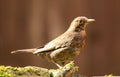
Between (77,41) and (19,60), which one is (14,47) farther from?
(77,41)

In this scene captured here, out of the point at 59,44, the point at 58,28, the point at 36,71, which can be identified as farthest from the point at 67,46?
the point at 58,28

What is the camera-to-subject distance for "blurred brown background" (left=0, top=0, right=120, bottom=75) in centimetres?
528

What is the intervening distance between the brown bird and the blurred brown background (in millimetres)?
2023

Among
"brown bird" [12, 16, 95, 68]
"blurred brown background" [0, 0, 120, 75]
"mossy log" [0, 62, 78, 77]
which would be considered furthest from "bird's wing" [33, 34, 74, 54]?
"blurred brown background" [0, 0, 120, 75]

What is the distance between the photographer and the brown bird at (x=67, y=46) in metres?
3.16

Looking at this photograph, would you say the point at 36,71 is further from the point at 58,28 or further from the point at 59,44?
the point at 58,28

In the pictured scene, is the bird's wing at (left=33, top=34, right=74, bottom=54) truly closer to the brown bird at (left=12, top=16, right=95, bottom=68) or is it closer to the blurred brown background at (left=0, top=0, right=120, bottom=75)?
the brown bird at (left=12, top=16, right=95, bottom=68)

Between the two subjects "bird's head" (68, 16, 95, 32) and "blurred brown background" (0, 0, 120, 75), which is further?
"blurred brown background" (0, 0, 120, 75)

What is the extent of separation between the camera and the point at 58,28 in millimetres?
5309

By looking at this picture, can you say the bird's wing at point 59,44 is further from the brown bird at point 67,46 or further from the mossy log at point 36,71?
the mossy log at point 36,71

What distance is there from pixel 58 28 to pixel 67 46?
6.99 ft

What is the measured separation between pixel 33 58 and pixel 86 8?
0.77 meters

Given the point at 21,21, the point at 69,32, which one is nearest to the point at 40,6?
the point at 21,21

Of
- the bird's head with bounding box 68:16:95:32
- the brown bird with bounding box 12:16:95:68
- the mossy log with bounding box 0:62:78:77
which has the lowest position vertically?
the mossy log with bounding box 0:62:78:77
